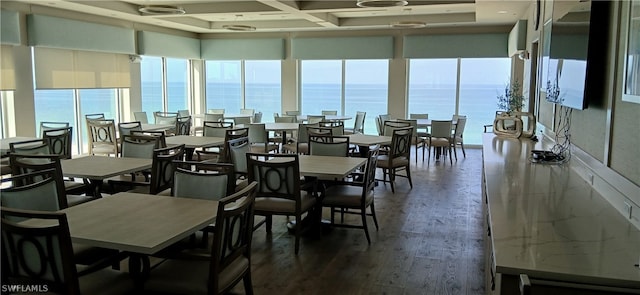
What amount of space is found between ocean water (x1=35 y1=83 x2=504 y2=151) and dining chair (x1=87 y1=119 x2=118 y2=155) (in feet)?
5.34

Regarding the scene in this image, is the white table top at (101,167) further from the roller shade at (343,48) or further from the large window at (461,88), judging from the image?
the large window at (461,88)

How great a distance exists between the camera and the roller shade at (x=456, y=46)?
10.9m

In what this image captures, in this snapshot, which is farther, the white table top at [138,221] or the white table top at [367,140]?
the white table top at [367,140]

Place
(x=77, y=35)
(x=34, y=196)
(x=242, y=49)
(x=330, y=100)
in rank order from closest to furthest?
(x=34, y=196) → (x=77, y=35) → (x=242, y=49) → (x=330, y=100)

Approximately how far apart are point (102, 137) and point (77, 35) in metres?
2.03

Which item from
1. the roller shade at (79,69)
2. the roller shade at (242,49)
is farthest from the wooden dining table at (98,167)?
the roller shade at (242,49)

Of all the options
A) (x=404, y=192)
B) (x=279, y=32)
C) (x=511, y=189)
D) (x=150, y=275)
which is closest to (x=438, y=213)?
(x=404, y=192)

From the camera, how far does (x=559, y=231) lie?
83.0 inches

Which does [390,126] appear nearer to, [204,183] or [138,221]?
[204,183]

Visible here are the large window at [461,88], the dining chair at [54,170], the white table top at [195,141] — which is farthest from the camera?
the large window at [461,88]

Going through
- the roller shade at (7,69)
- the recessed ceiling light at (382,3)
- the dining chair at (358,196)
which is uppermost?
the recessed ceiling light at (382,3)

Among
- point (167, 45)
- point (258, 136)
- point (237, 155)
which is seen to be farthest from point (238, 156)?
point (167, 45)

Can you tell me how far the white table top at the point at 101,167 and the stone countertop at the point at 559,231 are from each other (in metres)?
2.97

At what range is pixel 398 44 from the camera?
11688 millimetres
